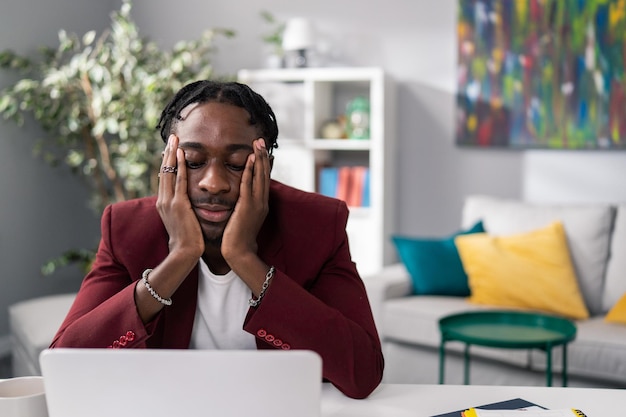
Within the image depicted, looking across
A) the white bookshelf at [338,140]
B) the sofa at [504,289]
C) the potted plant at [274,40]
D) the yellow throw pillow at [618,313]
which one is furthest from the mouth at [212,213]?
the potted plant at [274,40]

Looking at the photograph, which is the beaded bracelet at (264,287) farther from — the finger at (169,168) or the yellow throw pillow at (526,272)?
the yellow throw pillow at (526,272)

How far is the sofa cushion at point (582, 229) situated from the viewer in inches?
133

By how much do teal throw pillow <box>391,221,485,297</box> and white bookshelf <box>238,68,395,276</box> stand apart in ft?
2.05

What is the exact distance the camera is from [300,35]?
13.9ft

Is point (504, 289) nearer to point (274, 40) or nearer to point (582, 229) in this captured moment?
point (582, 229)

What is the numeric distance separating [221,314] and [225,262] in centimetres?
10

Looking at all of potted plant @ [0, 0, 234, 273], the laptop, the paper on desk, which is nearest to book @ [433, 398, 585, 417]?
the paper on desk

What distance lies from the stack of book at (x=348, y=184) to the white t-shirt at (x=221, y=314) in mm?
2775

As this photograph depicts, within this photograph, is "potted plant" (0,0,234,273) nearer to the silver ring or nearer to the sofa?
the sofa

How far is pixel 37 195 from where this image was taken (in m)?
4.50

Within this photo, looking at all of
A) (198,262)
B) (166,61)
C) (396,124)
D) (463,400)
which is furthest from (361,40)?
(463,400)

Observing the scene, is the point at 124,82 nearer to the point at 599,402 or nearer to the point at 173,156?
the point at 173,156

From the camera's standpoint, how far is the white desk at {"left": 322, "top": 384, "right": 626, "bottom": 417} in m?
1.19

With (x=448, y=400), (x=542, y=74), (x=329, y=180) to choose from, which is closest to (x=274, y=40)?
(x=329, y=180)
